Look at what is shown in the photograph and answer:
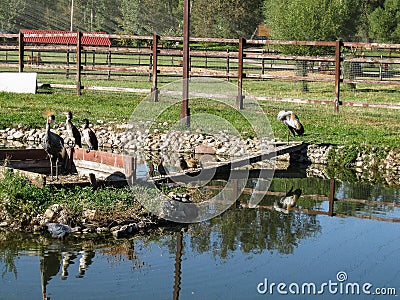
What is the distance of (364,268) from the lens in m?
10.8

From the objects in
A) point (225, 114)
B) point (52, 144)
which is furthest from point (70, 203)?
point (225, 114)

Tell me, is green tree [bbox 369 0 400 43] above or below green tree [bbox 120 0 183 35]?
below

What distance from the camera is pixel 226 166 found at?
15828mm

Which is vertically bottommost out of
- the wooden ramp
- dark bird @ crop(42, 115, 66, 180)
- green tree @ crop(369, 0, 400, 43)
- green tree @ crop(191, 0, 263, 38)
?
the wooden ramp

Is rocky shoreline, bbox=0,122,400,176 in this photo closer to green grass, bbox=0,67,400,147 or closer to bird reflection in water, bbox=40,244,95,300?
green grass, bbox=0,67,400,147

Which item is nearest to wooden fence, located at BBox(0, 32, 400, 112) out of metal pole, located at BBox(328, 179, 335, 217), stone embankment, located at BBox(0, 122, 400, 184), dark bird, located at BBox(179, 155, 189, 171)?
stone embankment, located at BBox(0, 122, 400, 184)

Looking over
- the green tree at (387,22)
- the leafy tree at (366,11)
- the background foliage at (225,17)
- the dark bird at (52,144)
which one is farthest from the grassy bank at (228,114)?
the leafy tree at (366,11)

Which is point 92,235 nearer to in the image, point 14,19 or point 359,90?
point 359,90

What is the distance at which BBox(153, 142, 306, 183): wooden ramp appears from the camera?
14391 millimetres

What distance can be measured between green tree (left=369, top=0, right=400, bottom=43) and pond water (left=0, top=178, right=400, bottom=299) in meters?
43.9

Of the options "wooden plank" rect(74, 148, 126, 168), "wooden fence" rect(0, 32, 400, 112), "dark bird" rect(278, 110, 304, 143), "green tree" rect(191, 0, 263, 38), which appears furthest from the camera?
"green tree" rect(191, 0, 263, 38)

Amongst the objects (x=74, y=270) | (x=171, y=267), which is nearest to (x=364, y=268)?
(x=171, y=267)

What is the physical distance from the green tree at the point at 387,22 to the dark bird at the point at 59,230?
46.5 metres

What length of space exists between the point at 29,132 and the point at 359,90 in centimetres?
1483
